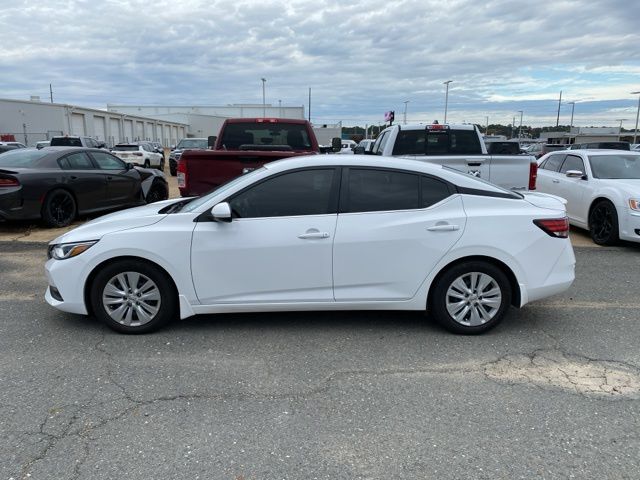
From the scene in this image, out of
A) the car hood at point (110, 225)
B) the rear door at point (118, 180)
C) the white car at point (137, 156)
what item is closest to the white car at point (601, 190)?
the car hood at point (110, 225)

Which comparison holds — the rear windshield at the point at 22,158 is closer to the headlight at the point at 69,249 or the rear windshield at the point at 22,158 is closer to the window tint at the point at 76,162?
the window tint at the point at 76,162

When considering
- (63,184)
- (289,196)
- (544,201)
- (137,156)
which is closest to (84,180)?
(63,184)

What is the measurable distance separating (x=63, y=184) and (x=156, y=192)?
9.40 ft

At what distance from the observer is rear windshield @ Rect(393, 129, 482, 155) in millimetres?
9406

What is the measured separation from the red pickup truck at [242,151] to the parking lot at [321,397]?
9.64 ft

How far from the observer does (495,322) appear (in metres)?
4.51

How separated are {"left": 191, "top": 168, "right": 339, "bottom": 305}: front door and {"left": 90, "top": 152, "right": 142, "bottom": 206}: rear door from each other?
680cm

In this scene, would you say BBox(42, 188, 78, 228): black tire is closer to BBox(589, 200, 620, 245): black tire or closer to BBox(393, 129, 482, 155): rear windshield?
BBox(393, 129, 482, 155): rear windshield

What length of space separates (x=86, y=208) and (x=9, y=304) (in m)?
4.84

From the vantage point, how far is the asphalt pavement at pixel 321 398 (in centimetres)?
279

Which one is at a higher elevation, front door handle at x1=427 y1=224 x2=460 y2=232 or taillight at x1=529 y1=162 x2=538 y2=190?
taillight at x1=529 y1=162 x2=538 y2=190

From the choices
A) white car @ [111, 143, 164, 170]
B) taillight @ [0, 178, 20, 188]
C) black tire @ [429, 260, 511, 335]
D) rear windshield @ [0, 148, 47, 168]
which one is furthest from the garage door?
black tire @ [429, 260, 511, 335]

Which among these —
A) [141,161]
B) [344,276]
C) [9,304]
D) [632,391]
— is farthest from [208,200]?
[141,161]

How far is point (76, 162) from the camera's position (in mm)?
9688
